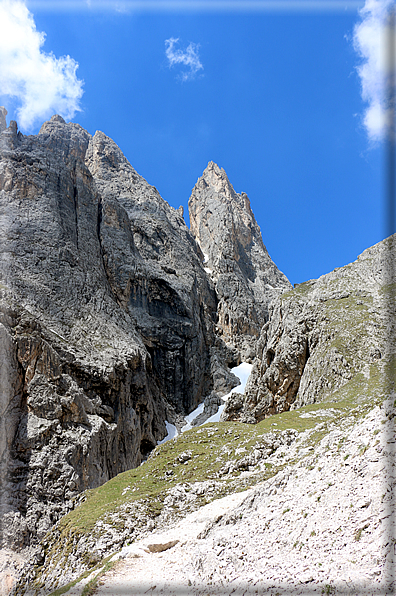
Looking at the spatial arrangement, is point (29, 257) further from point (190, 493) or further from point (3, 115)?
point (190, 493)

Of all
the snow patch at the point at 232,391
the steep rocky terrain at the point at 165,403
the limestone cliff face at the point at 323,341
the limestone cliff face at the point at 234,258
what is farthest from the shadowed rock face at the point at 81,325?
the limestone cliff face at the point at 323,341

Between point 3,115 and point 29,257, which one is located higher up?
point 3,115

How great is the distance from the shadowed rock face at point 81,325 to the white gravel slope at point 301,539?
34.2 metres

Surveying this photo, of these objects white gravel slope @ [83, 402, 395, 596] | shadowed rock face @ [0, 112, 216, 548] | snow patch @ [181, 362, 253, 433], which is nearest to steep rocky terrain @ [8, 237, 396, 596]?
white gravel slope @ [83, 402, 395, 596]

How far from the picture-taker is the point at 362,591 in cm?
658

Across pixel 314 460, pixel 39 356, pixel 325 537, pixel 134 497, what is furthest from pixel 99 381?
pixel 325 537

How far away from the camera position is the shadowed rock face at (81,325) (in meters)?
42.9

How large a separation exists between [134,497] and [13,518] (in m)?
29.5

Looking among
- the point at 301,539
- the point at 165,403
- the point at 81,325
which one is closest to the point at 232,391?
the point at 165,403

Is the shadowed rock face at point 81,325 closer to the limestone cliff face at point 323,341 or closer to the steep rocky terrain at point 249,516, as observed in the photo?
the limestone cliff face at point 323,341

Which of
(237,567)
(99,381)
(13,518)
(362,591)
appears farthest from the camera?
(99,381)

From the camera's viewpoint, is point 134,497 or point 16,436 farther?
point 16,436

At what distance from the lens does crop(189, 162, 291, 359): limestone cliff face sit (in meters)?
113

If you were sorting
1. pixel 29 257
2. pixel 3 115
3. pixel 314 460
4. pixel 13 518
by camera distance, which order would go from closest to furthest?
1. pixel 314 460
2. pixel 13 518
3. pixel 29 257
4. pixel 3 115
